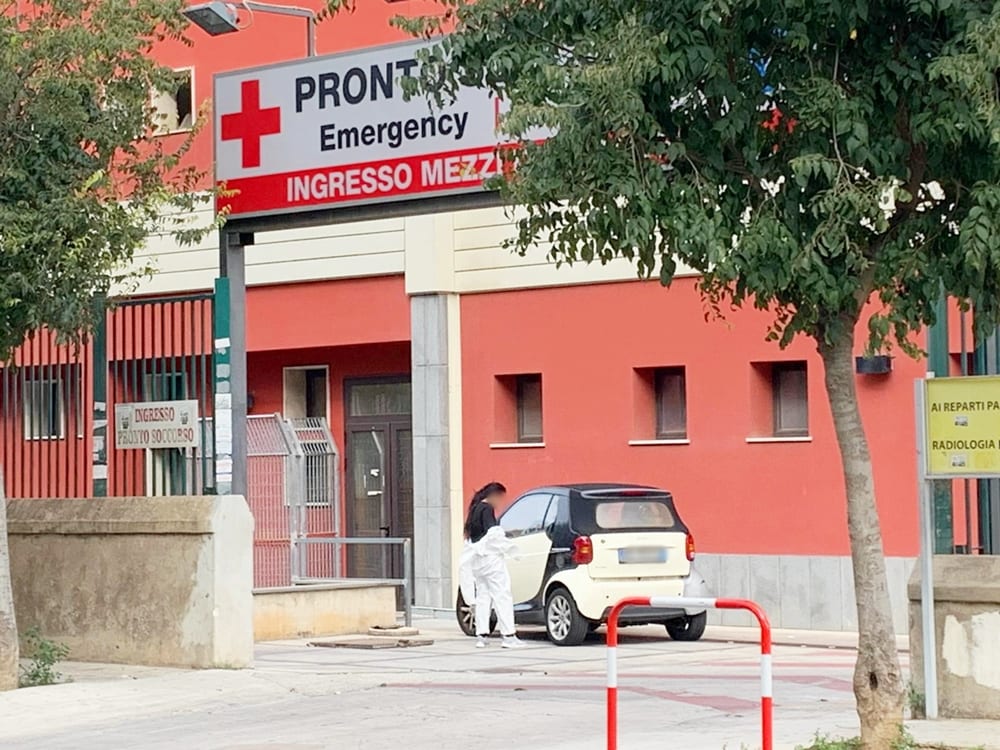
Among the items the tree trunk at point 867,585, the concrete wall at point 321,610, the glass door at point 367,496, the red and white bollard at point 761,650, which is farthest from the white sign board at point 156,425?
the glass door at point 367,496

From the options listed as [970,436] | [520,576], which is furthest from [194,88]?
[970,436]

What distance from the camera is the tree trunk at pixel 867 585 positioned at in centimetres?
→ 1000

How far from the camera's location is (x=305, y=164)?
17.8m

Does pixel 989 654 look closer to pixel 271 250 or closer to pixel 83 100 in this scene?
pixel 83 100

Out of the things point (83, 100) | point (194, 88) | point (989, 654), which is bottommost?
point (989, 654)

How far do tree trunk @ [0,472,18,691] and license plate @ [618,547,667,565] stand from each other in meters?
6.77

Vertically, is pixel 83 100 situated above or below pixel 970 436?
above

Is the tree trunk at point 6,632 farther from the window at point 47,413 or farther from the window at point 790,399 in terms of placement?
the window at point 790,399

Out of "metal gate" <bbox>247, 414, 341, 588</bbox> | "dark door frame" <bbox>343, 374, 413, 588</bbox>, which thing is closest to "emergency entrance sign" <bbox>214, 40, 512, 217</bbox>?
"metal gate" <bbox>247, 414, 341, 588</bbox>

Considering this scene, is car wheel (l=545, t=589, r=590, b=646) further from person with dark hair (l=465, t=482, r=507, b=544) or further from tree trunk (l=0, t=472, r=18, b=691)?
tree trunk (l=0, t=472, r=18, b=691)

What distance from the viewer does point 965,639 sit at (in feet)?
40.1

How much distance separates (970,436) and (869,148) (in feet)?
9.88

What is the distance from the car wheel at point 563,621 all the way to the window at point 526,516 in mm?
815

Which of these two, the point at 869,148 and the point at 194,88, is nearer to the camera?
the point at 869,148
